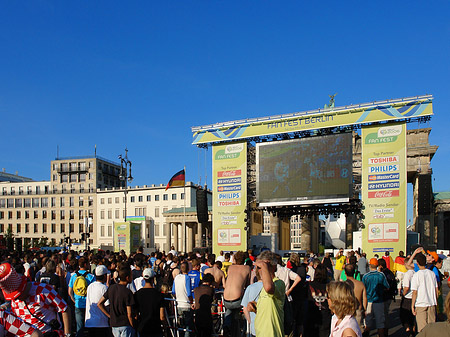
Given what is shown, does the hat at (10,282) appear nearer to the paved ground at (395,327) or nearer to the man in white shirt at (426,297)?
the man in white shirt at (426,297)

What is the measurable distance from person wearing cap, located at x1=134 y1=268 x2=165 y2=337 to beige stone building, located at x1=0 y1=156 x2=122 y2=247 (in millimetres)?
81886

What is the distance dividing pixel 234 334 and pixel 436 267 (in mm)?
5785

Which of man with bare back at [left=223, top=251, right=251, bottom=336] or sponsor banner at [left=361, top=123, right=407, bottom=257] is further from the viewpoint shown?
sponsor banner at [left=361, top=123, right=407, bottom=257]

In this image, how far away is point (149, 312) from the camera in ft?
22.6

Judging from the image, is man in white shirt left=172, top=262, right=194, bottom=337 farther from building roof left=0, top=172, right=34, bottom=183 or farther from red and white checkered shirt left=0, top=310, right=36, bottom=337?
building roof left=0, top=172, right=34, bottom=183

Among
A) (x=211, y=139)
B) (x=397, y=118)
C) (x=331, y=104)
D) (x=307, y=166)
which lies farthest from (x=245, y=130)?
(x=331, y=104)

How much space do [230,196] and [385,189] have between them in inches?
483

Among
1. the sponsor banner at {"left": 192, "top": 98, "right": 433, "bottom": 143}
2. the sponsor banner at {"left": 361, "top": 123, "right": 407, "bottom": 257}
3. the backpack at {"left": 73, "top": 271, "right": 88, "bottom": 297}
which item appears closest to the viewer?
the backpack at {"left": 73, "top": 271, "right": 88, "bottom": 297}

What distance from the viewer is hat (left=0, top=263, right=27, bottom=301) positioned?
177 inches


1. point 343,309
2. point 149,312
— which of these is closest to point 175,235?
point 149,312

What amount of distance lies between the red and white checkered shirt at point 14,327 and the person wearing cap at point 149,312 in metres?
2.54

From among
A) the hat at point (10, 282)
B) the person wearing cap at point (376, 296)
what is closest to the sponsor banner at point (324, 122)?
the person wearing cap at point (376, 296)

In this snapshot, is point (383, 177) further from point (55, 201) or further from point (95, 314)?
point (55, 201)

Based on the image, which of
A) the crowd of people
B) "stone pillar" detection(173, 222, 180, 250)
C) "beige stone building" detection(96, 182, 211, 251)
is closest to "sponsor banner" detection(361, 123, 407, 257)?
the crowd of people
